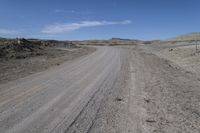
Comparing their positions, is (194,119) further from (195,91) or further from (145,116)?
(195,91)

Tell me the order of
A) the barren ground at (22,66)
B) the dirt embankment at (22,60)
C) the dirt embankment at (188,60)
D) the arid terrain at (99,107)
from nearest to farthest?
1. the arid terrain at (99,107)
2. the barren ground at (22,66)
3. the dirt embankment at (22,60)
4. the dirt embankment at (188,60)

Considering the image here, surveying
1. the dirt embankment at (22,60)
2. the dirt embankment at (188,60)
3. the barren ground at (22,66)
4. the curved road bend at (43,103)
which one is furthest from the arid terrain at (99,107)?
the dirt embankment at (188,60)

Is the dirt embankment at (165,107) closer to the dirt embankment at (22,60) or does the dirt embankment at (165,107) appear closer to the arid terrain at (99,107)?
the arid terrain at (99,107)

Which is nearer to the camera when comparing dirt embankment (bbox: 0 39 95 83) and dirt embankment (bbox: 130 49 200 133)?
dirt embankment (bbox: 130 49 200 133)

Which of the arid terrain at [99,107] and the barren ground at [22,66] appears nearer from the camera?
the arid terrain at [99,107]

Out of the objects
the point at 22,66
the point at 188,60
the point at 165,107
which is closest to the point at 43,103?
the point at 165,107

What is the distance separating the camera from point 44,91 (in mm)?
8977

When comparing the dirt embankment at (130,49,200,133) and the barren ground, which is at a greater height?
the barren ground

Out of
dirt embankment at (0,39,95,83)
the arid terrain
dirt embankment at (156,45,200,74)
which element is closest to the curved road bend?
the arid terrain

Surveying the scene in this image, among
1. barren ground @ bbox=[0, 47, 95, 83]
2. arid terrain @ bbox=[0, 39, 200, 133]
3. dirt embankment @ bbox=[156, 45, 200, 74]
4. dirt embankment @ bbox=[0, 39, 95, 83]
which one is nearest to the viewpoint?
arid terrain @ bbox=[0, 39, 200, 133]

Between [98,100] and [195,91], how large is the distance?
4.35 meters

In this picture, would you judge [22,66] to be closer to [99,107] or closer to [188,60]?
[99,107]

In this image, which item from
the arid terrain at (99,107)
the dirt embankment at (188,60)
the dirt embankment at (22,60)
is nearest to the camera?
the arid terrain at (99,107)

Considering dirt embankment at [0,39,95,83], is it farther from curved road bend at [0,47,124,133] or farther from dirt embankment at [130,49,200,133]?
dirt embankment at [130,49,200,133]
